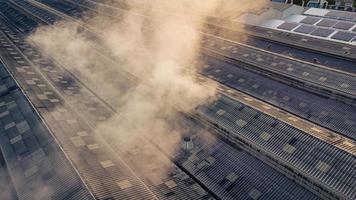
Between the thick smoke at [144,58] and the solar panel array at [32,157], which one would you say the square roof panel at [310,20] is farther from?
the solar panel array at [32,157]

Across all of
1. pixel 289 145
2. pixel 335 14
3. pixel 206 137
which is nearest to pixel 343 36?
pixel 335 14

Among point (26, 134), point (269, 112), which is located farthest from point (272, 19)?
point (26, 134)

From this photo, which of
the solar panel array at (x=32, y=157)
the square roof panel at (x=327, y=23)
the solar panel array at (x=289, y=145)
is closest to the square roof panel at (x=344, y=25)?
the square roof panel at (x=327, y=23)

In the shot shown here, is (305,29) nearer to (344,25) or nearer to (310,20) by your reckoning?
(344,25)

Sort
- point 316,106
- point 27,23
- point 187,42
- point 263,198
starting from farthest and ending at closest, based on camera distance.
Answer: point 27,23 < point 187,42 < point 316,106 < point 263,198

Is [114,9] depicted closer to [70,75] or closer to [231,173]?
[70,75]

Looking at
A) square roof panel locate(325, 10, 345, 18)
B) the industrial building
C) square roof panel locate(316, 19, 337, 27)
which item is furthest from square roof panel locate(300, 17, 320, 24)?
the industrial building

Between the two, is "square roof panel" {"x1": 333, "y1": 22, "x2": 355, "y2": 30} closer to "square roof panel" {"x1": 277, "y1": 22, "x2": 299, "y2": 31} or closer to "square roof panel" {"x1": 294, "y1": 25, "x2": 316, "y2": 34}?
"square roof panel" {"x1": 294, "y1": 25, "x2": 316, "y2": 34}

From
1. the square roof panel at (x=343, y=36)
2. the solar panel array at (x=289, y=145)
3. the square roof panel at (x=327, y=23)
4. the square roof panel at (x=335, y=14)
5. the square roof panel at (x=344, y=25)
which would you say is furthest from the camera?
the square roof panel at (x=335, y=14)
